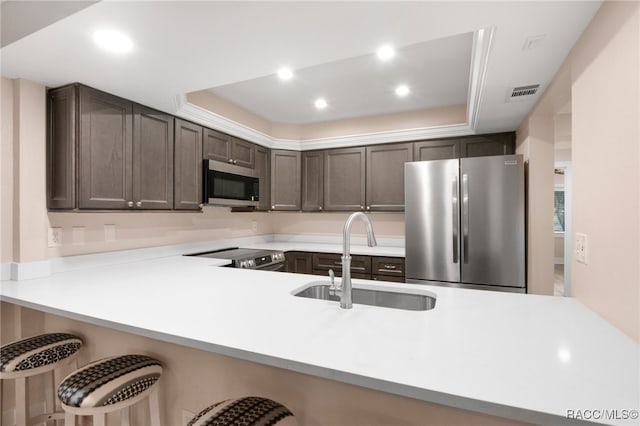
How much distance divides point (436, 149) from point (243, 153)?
219cm

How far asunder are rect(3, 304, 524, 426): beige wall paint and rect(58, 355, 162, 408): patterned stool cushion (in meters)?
0.13

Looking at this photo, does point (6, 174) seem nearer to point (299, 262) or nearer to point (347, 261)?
point (347, 261)

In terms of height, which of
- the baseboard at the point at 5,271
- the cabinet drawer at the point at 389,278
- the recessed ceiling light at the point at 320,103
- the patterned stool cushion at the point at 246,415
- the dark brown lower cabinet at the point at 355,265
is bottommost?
the cabinet drawer at the point at 389,278

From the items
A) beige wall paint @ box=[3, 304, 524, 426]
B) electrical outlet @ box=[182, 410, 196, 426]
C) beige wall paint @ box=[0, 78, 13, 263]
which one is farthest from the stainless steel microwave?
electrical outlet @ box=[182, 410, 196, 426]

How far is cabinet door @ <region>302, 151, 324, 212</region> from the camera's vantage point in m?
4.06

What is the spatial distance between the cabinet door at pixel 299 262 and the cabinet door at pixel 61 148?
86.2 inches

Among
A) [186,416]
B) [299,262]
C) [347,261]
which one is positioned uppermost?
[347,261]

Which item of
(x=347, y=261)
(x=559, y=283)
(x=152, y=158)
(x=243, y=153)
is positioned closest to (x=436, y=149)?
(x=243, y=153)

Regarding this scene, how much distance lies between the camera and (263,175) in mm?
3893

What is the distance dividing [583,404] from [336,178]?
342 cm

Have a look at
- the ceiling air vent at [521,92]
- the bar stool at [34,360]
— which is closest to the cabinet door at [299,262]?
the bar stool at [34,360]

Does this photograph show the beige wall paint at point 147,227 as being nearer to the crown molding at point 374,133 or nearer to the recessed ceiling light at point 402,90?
the crown molding at point 374,133

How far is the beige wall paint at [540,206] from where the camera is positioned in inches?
99.0

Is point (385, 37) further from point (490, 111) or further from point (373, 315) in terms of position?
point (490, 111)
